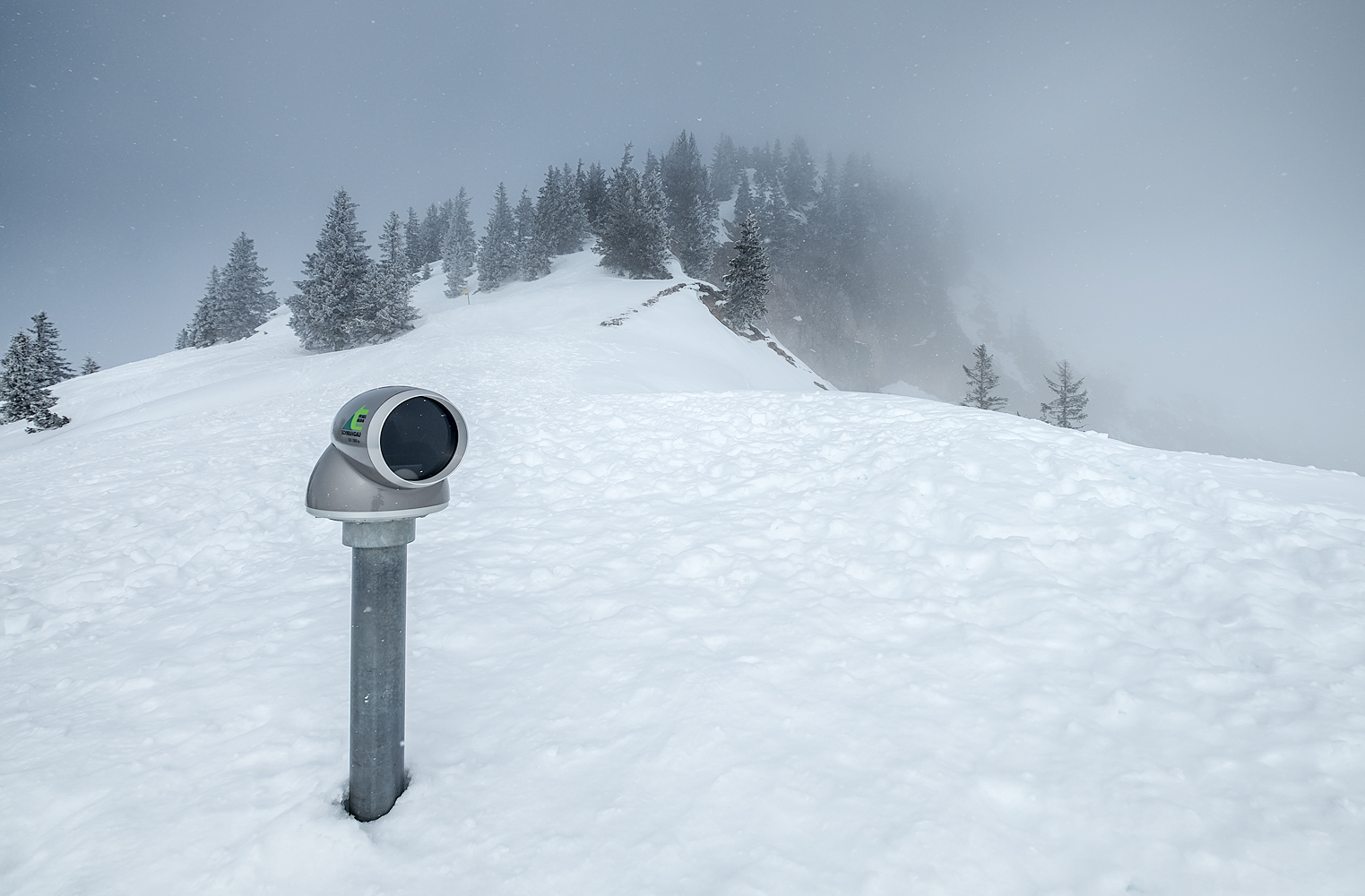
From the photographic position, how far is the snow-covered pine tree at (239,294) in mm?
41750

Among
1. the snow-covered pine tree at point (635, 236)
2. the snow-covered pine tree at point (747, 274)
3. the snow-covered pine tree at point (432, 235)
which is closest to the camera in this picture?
the snow-covered pine tree at point (747, 274)

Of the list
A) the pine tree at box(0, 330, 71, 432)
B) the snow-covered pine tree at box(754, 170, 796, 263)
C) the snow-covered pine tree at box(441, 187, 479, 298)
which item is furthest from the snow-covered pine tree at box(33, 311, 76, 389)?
the snow-covered pine tree at box(754, 170, 796, 263)

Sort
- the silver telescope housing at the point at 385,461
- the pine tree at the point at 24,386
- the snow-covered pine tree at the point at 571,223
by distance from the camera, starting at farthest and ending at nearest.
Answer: the snow-covered pine tree at the point at 571,223 → the pine tree at the point at 24,386 → the silver telescope housing at the point at 385,461

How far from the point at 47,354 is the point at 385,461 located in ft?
115

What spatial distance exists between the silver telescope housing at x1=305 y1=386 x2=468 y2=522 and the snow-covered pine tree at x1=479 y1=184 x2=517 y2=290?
158ft

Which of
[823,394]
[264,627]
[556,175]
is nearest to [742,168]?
[556,175]

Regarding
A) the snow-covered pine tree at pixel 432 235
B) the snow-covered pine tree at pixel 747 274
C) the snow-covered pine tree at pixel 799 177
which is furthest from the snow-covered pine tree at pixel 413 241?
the snow-covered pine tree at pixel 799 177

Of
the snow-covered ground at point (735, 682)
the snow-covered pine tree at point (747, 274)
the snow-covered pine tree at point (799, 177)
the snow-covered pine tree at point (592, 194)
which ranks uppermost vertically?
the snow-covered pine tree at point (799, 177)

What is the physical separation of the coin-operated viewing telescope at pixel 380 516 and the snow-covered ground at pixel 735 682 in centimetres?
27

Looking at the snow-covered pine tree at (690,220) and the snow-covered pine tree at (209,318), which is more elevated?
the snow-covered pine tree at (690,220)

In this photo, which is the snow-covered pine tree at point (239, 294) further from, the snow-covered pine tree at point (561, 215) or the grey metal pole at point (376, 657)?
the grey metal pole at point (376, 657)

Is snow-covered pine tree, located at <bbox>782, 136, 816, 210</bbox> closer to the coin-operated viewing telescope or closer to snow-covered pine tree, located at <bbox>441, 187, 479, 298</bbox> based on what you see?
snow-covered pine tree, located at <bbox>441, 187, 479, 298</bbox>

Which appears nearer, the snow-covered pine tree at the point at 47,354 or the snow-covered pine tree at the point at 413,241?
the snow-covered pine tree at the point at 47,354

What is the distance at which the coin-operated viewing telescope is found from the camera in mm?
1874
